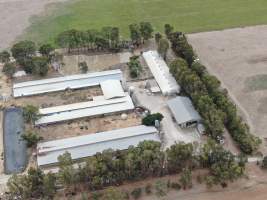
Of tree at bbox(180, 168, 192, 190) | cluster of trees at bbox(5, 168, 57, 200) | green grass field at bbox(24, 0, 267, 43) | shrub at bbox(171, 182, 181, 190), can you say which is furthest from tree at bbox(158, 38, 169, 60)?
cluster of trees at bbox(5, 168, 57, 200)

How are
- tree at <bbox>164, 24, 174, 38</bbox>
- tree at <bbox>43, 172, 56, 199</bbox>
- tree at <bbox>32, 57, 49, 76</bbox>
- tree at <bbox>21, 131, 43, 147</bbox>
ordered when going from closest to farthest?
tree at <bbox>43, 172, 56, 199</bbox>, tree at <bbox>21, 131, 43, 147</bbox>, tree at <bbox>32, 57, 49, 76</bbox>, tree at <bbox>164, 24, 174, 38</bbox>

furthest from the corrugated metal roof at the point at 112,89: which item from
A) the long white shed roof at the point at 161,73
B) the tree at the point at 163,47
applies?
the tree at the point at 163,47

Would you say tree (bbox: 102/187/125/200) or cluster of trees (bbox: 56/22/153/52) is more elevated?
cluster of trees (bbox: 56/22/153/52)

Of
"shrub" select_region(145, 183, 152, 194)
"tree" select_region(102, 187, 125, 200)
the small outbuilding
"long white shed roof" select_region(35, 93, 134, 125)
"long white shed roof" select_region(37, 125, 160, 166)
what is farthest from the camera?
"long white shed roof" select_region(35, 93, 134, 125)

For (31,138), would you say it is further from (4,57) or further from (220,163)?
(220,163)

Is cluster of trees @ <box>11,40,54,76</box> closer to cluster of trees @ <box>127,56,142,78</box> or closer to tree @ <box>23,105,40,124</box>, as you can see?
tree @ <box>23,105,40,124</box>

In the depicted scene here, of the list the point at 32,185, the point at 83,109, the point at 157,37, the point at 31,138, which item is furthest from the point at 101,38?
the point at 32,185

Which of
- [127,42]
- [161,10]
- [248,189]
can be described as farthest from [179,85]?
[161,10]

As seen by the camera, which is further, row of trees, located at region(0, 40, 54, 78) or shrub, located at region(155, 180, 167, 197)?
row of trees, located at region(0, 40, 54, 78)
